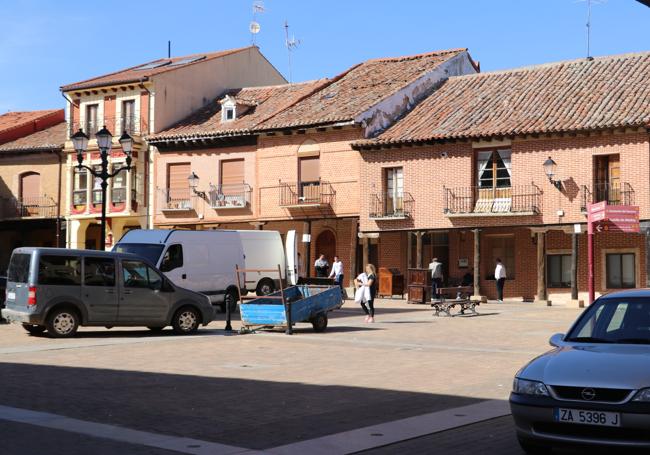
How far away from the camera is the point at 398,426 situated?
30.3ft

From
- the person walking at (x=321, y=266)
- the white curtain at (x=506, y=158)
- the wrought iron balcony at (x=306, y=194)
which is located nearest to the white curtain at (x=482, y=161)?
the white curtain at (x=506, y=158)

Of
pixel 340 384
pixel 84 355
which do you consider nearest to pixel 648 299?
pixel 340 384

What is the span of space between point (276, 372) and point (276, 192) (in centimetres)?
2677

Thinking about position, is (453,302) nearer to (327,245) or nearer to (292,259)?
(292,259)

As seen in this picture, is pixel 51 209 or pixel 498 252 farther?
pixel 51 209

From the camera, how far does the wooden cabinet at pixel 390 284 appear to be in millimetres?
35469

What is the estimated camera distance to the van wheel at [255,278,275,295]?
101 feet

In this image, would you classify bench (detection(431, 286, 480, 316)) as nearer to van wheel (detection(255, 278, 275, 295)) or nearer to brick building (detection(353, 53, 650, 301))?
van wheel (detection(255, 278, 275, 295))

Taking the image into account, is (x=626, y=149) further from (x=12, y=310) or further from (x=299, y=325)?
(x=12, y=310)

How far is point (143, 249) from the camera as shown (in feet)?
86.8

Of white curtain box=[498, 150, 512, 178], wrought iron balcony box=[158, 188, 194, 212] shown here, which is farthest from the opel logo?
wrought iron balcony box=[158, 188, 194, 212]

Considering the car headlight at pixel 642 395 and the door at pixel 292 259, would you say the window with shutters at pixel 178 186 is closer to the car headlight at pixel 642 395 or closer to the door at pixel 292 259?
the door at pixel 292 259

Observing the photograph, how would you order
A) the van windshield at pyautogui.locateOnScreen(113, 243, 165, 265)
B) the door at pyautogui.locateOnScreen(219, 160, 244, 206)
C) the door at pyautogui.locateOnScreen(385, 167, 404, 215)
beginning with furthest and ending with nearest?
1. the door at pyautogui.locateOnScreen(219, 160, 244, 206)
2. the door at pyautogui.locateOnScreen(385, 167, 404, 215)
3. the van windshield at pyautogui.locateOnScreen(113, 243, 165, 265)

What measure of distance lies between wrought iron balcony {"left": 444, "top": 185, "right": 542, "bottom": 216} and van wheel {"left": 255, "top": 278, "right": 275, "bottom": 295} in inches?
322
